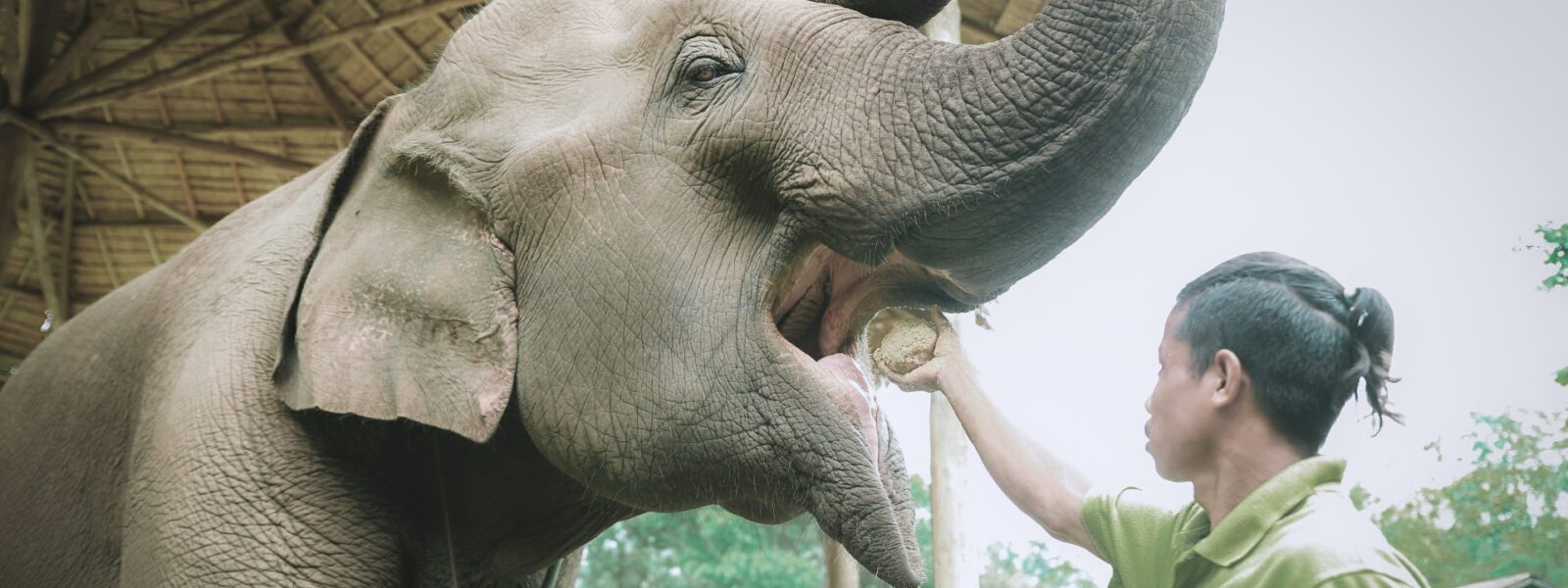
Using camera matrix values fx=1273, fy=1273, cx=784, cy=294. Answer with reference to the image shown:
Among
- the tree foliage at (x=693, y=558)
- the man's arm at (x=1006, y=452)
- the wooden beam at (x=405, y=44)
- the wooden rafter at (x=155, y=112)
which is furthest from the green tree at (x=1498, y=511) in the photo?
the tree foliage at (x=693, y=558)

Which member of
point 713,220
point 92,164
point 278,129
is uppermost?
point 278,129

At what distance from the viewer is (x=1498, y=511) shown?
2.88 m

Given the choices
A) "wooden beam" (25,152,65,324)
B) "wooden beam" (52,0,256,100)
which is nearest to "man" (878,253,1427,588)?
"wooden beam" (52,0,256,100)

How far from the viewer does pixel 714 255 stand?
1.29 m

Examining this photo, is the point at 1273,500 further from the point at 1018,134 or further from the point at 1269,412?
the point at 1018,134

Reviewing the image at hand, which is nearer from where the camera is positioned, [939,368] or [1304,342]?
[1304,342]

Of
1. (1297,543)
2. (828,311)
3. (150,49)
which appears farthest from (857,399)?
(150,49)

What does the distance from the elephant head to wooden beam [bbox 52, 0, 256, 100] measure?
4.21 metres

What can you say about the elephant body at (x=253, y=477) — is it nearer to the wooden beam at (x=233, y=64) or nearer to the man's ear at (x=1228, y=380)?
the man's ear at (x=1228, y=380)

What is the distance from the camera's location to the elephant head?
1148 millimetres

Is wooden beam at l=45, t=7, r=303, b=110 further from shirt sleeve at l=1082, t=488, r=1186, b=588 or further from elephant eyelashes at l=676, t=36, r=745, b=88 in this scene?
shirt sleeve at l=1082, t=488, r=1186, b=588

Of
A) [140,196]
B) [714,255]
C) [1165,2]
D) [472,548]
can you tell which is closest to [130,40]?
[140,196]

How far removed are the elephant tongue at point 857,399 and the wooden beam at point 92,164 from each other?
4.85 meters

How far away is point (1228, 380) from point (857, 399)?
1.17 ft
